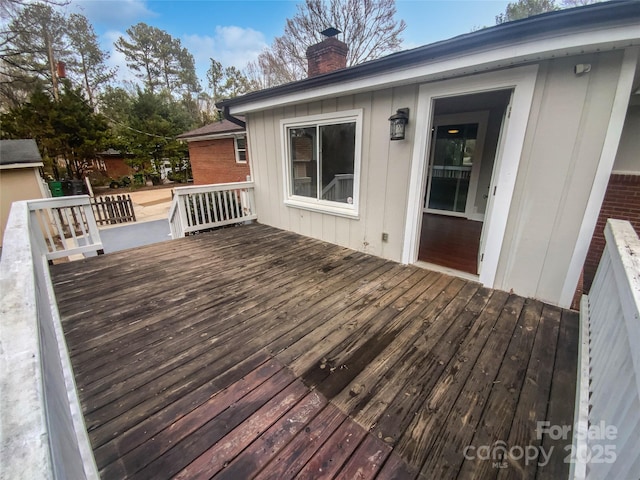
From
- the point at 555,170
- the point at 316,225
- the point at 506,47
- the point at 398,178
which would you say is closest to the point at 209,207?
the point at 316,225

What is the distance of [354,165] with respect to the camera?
A: 3926 mm

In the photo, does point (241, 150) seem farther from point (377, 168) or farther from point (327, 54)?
point (377, 168)

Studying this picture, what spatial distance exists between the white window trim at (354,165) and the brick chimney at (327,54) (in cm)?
170

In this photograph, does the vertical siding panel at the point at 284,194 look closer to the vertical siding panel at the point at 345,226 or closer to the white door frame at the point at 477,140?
the vertical siding panel at the point at 345,226

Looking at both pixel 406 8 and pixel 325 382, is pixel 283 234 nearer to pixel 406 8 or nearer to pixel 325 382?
pixel 325 382

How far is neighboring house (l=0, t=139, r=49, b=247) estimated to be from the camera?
732cm

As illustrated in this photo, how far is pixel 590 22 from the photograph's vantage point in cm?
192

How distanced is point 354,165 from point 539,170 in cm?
215

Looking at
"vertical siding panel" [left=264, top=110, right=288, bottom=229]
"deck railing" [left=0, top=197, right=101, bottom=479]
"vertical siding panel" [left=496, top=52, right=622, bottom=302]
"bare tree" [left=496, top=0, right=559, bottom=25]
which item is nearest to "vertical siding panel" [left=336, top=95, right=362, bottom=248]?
"vertical siding panel" [left=264, top=110, right=288, bottom=229]

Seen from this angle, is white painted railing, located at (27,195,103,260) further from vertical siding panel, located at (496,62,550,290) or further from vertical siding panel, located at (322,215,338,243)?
vertical siding panel, located at (496,62,550,290)

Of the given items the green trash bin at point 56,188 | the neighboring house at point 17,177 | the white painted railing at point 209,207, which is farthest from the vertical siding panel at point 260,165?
the green trash bin at point 56,188

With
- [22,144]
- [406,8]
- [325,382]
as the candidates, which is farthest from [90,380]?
[406,8]

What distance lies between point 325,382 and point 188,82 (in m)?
26.9

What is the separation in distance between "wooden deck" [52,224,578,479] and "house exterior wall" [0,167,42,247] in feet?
23.2
